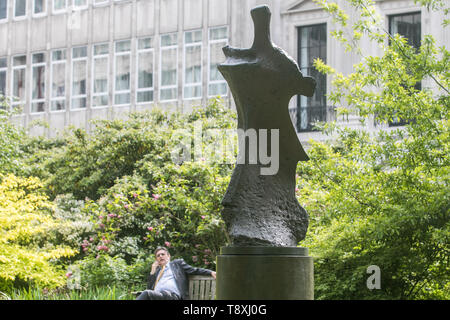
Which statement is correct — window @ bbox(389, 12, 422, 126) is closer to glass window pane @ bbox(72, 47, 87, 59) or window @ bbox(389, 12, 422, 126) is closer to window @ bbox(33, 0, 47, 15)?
glass window pane @ bbox(72, 47, 87, 59)

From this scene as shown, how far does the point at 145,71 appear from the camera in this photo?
31062 millimetres

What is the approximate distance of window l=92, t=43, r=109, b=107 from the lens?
3189cm

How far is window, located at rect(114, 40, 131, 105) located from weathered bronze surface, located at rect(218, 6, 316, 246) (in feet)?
74.9

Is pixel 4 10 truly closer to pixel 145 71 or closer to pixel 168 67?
pixel 145 71

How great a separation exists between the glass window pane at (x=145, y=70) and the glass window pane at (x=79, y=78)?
2627 mm

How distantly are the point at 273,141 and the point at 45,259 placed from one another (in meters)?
7.83

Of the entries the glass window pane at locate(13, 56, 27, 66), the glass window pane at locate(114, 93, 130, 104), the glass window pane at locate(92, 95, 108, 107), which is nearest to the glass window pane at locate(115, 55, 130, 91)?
the glass window pane at locate(114, 93, 130, 104)

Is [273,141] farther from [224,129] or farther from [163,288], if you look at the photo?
[224,129]

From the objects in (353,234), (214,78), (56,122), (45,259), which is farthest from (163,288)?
(56,122)

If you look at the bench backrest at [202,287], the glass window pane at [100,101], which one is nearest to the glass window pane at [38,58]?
the glass window pane at [100,101]

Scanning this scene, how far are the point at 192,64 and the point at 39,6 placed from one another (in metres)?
7.72

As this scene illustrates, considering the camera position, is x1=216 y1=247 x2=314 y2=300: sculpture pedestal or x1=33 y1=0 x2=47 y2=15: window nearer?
x1=216 y1=247 x2=314 y2=300: sculpture pedestal

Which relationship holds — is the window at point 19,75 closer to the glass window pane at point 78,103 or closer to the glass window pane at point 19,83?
the glass window pane at point 19,83

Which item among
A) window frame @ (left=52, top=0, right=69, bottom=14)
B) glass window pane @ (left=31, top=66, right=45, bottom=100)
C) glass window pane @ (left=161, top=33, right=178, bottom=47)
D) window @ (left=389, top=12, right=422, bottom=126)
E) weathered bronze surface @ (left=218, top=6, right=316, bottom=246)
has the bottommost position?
weathered bronze surface @ (left=218, top=6, right=316, bottom=246)
